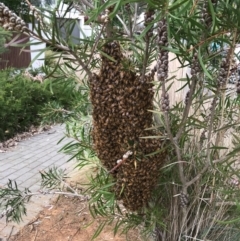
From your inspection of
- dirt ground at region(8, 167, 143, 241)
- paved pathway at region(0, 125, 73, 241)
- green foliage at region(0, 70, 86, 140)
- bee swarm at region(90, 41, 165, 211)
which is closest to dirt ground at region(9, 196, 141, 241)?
dirt ground at region(8, 167, 143, 241)

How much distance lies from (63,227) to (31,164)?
2.23m

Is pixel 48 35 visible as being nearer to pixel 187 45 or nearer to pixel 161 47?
pixel 161 47

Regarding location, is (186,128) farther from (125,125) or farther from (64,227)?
(64,227)

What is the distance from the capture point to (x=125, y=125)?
1.32 m

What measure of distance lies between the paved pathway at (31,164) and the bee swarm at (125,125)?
5.93ft

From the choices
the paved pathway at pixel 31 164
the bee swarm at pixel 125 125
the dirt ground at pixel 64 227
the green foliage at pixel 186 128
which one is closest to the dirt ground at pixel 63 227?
the dirt ground at pixel 64 227

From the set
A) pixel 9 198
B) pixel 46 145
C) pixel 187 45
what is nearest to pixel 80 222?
pixel 9 198

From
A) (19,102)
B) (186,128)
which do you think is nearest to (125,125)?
(186,128)

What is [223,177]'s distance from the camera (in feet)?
4.93

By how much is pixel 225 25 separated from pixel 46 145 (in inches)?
211

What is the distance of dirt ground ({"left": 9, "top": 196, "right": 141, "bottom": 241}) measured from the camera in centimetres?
266

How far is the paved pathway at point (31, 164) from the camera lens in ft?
10.6

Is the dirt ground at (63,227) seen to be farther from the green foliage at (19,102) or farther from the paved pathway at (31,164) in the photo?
the green foliage at (19,102)

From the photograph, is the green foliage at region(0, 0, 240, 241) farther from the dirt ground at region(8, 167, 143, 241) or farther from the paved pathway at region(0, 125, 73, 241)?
the paved pathway at region(0, 125, 73, 241)
